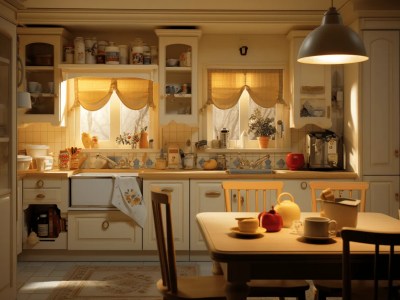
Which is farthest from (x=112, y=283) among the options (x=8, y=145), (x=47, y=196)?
(x=8, y=145)

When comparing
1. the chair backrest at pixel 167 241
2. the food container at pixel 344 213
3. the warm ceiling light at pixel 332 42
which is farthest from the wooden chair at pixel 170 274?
the warm ceiling light at pixel 332 42

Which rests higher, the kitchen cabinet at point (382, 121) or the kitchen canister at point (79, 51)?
the kitchen canister at point (79, 51)

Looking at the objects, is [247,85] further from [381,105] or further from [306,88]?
[381,105]

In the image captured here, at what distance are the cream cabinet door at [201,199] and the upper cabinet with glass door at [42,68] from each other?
1.54m

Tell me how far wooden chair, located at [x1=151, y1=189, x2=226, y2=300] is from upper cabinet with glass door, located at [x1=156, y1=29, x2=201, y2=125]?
2.84 metres

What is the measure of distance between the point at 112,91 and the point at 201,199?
1529mm

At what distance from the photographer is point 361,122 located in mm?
5055

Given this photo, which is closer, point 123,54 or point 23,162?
point 23,162

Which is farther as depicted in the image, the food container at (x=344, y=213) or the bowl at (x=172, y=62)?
the bowl at (x=172, y=62)

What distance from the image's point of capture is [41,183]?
511cm

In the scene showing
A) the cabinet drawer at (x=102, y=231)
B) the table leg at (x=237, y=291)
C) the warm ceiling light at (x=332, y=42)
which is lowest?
the cabinet drawer at (x=102, y=231)

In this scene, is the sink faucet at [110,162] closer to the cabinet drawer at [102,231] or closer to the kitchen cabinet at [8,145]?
the cabinet drawer at [102,231]

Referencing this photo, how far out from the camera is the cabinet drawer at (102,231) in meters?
5.12

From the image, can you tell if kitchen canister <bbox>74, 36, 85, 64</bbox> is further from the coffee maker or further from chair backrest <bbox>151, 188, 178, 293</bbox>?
chair backrest <bbox>151, 188, 178, 293</bbox>
